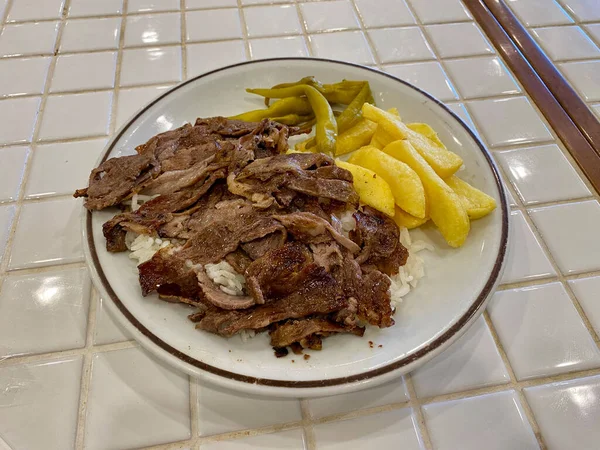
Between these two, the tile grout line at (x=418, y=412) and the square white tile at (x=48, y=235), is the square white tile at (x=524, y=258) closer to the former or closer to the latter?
the tile grout line at (x=418, y=412)

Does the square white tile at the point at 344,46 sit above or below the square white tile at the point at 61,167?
above

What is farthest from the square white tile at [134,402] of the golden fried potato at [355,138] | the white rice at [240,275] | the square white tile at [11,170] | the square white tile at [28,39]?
the square white tile at [28,39]

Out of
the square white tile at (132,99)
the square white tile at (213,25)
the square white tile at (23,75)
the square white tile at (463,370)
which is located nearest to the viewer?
the square white tile at (463,370)

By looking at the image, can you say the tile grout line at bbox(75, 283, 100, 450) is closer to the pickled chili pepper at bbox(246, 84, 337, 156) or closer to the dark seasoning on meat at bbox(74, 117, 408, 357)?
the dark seasoning on meat at bbox(74, 117, 408, 357)

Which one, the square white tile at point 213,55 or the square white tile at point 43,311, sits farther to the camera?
the square white tile at point 213,55

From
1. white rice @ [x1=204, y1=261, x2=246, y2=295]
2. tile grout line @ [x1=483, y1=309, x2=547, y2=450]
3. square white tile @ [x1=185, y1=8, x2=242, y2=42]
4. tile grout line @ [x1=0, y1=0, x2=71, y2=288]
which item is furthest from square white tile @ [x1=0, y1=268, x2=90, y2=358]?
square white tile @ [x1=185, y1=8, x2=242, y2=42]

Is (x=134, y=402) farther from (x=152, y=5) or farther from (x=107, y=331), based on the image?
(x=152, y=5)

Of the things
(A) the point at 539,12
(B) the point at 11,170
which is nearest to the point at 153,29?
(B) the point at 11,170
